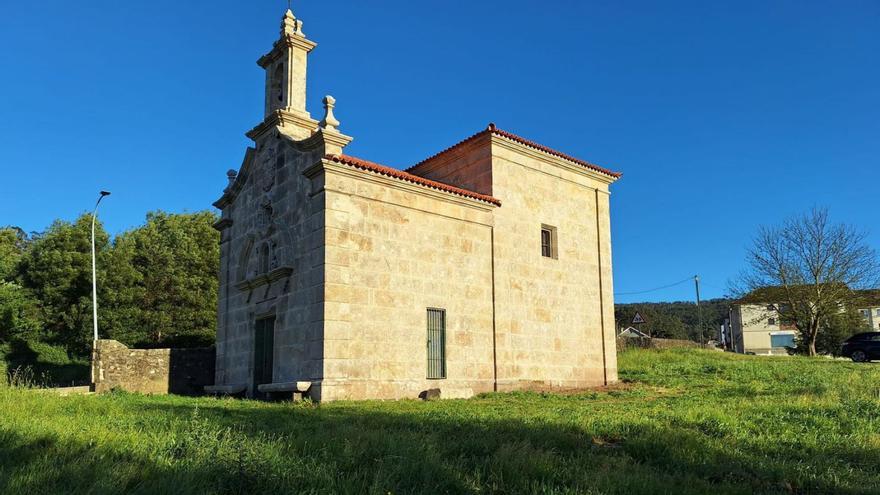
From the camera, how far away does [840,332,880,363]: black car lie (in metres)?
30.4

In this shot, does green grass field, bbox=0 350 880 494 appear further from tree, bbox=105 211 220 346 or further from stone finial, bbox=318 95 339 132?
tree, bbox=105 211 220 346

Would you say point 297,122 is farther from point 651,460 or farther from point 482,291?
point 651,460

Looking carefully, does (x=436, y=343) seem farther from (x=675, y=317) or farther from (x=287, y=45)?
(x=675, y=317)

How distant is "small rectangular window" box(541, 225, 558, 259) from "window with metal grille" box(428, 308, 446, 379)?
16.1 ft

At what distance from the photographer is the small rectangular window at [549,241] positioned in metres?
21.0

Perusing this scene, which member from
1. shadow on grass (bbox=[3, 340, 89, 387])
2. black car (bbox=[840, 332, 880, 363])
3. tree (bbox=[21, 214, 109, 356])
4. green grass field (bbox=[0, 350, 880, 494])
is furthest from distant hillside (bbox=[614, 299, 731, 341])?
green grass field (bbox=[0, 350, 880, 494])

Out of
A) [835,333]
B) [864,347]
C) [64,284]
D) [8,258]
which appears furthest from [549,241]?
[835,333]

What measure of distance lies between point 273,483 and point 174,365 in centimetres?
1695

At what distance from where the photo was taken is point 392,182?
17.0m

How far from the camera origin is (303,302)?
16.1 meters

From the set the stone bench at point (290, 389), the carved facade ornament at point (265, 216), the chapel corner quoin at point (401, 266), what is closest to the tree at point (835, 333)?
the chapel corner quoin at point (401, 266)

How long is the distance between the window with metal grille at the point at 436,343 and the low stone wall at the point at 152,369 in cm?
859

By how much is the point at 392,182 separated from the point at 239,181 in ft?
19.0

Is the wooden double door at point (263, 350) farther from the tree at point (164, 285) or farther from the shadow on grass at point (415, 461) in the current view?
the tree at point (164, 285)
